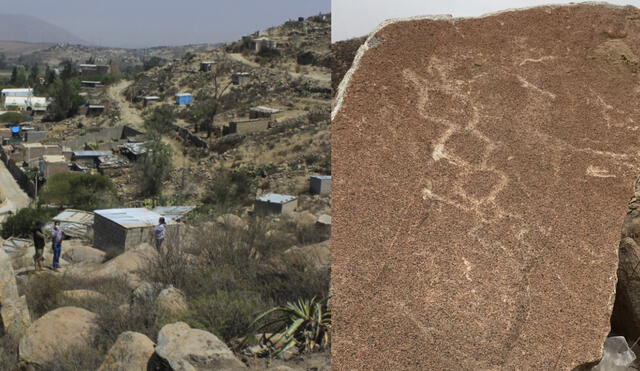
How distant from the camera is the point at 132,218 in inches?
523

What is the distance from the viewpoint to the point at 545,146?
2188mm

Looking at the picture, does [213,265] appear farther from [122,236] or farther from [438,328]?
[122,236]

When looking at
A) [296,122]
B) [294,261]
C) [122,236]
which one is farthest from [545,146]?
[296,122]

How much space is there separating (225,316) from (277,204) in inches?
385

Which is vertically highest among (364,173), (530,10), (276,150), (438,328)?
(530,10)

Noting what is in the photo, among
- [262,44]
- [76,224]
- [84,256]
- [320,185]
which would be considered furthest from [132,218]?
[262,44]

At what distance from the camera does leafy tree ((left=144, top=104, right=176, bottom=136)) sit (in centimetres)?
3975

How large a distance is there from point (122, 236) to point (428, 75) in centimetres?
1082

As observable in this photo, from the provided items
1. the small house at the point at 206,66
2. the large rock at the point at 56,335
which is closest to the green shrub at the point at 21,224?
the large rock at the point at 56,335

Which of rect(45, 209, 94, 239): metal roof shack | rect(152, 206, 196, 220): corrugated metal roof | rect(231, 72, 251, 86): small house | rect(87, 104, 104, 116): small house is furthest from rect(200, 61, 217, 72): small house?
rect(152, 206, 196, 220): corrugated metal roof

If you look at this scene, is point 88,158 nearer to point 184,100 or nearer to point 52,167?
point 52,167

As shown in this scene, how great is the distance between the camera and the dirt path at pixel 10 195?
93.9 ft

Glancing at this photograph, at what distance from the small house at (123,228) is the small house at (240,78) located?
34.2 meters

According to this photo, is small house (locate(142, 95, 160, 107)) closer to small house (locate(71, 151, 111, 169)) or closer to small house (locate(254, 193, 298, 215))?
small house (locate(71, 151, 111, 169))
